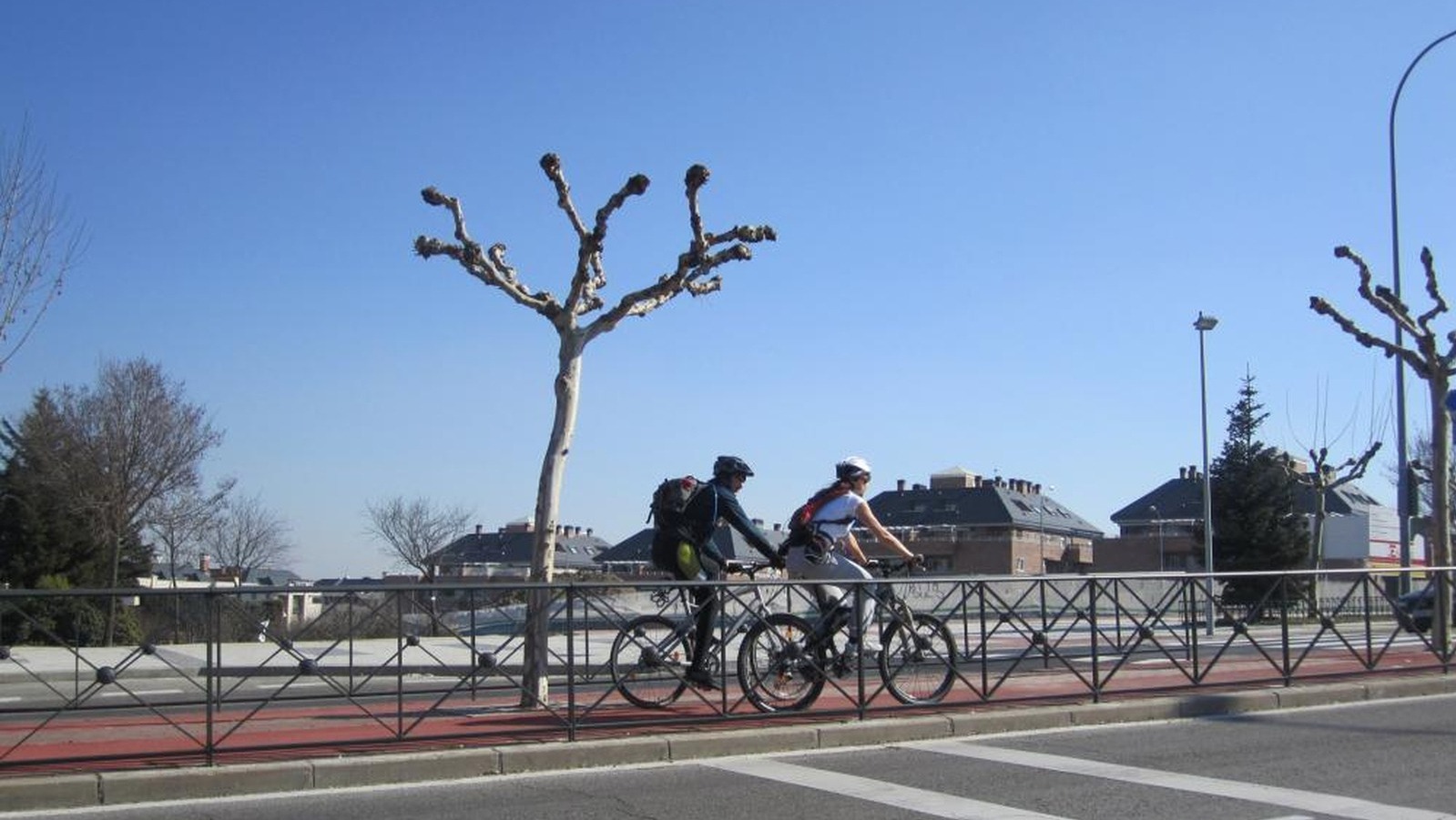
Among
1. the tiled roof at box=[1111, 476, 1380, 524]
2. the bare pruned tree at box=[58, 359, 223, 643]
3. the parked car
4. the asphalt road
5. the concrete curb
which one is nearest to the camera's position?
the asphalt road

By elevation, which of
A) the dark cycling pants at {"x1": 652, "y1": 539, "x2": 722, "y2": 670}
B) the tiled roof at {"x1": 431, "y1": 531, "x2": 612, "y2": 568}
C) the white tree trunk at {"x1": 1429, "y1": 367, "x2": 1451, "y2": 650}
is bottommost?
the tiled roof at {"x1": 431, "y1": 531, "x2": 612, "y2": 568}

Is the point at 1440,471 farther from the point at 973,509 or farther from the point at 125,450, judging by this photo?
the point at 973,509

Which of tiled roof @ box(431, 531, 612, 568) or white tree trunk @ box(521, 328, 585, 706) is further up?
white tree trunk @ box(521, 328, 585, 706)

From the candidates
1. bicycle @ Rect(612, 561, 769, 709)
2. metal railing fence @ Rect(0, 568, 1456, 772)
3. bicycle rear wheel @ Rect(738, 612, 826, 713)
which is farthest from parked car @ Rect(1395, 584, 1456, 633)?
bicycle @ Rect(612, 561, 769, 709)

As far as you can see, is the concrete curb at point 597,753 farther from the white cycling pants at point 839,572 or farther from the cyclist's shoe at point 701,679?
the white cycling pants at point 839,572

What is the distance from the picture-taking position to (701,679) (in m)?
10.3

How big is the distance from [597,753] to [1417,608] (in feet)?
32.1

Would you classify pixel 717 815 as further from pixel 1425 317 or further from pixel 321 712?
pixel 1425 317

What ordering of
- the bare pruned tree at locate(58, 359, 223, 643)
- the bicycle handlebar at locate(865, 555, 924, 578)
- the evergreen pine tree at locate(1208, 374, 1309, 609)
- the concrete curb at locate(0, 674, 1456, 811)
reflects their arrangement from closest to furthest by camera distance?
1. the concrete curb at locate(0, 674, 1456, 811)
2. the bicycle handlebar at locate(865, 555, 924, 578)
3. the bare pruned tree at locate(58, 359, 223, 643)
4. the evergreen pine tree at locate(1208, 374, 1309, 609)

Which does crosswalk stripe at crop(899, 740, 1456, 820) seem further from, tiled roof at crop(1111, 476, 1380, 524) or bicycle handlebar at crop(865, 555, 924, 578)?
tiled roof at crop(1111, 476, 1380, 524)

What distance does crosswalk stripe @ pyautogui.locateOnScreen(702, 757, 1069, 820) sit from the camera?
7508 millimetres

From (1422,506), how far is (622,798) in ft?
169

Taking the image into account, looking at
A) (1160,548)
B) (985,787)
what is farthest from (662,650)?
(1160,548)

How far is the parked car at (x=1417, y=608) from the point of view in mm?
14172
